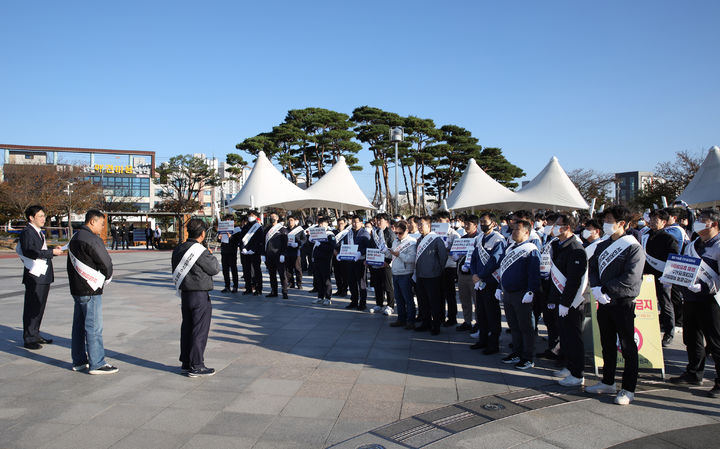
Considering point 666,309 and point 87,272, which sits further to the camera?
point 666,309

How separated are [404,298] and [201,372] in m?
3.75

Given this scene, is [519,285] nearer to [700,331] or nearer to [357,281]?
[700,331]

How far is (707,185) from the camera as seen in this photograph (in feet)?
50.8

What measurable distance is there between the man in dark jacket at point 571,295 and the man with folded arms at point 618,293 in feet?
0.68

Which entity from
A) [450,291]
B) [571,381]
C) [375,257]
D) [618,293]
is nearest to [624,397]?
[571,381]

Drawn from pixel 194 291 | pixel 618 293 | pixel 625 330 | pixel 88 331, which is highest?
pixel 618 293

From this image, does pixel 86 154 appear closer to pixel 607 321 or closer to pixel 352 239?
pixel 352 239

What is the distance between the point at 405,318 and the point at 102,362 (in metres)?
4.66

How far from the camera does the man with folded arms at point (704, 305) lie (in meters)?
4.59

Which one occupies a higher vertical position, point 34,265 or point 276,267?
point 34,265

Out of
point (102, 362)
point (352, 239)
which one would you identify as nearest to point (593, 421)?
point (102, 362)

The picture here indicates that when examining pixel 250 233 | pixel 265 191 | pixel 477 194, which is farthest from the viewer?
pixel 477 194

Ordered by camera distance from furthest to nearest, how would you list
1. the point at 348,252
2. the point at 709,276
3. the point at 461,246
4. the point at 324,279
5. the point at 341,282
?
the point at 341,282 < the point at 324,279 < the point at 348,252 < the point at 461,246 < the point at 709,276

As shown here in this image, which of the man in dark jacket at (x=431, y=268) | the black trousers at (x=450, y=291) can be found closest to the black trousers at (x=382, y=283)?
the black trousers at (x=450, y=291)
